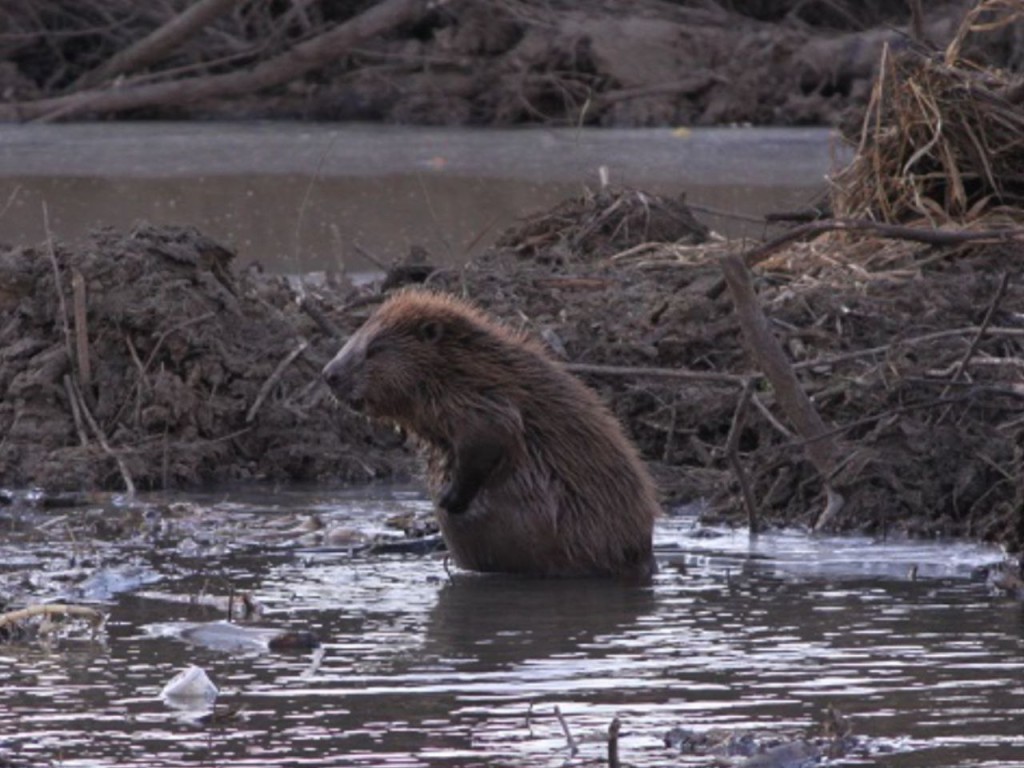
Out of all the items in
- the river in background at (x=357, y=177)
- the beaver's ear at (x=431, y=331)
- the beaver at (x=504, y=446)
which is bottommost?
→ the beaver at (x=504, y=446)

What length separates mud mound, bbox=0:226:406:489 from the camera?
8430 millimetres

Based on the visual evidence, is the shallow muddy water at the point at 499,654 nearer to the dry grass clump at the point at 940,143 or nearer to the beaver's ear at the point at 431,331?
the beaver's ear at the point at 431,331

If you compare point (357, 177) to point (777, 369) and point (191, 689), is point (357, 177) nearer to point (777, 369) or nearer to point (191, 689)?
point (777, 369)

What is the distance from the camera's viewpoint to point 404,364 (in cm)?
686

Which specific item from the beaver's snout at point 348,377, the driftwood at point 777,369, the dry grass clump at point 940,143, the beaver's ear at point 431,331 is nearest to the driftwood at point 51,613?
the beaver's snout at point 348,377

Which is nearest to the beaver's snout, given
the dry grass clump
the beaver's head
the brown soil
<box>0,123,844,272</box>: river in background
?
the beaver's head

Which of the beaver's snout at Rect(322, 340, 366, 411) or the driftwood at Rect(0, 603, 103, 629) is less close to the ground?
the beaver's snout at Rect(322, 340, 366, 411)

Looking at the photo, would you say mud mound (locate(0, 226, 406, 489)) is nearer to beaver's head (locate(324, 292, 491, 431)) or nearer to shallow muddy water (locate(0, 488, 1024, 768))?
shallow muddy water (locate(0, 488, 1024, 768))

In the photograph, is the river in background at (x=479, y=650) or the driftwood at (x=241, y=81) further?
the driftwood at (x=241, y=81)

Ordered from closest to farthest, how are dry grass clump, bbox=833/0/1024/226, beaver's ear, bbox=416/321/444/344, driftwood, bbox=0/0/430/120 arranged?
beaver's ear, bbox=416/321/444/344, dry grass clump, bbox=833/0/1024/226, driftwood, bbox=0/0/430/120

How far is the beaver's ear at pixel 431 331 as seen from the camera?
693cm

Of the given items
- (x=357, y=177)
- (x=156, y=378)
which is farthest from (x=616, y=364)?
(x=357, y=177)

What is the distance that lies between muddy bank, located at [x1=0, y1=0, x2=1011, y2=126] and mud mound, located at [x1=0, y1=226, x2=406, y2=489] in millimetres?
8959

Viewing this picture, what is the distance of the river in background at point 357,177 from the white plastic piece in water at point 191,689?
25.0 ft
